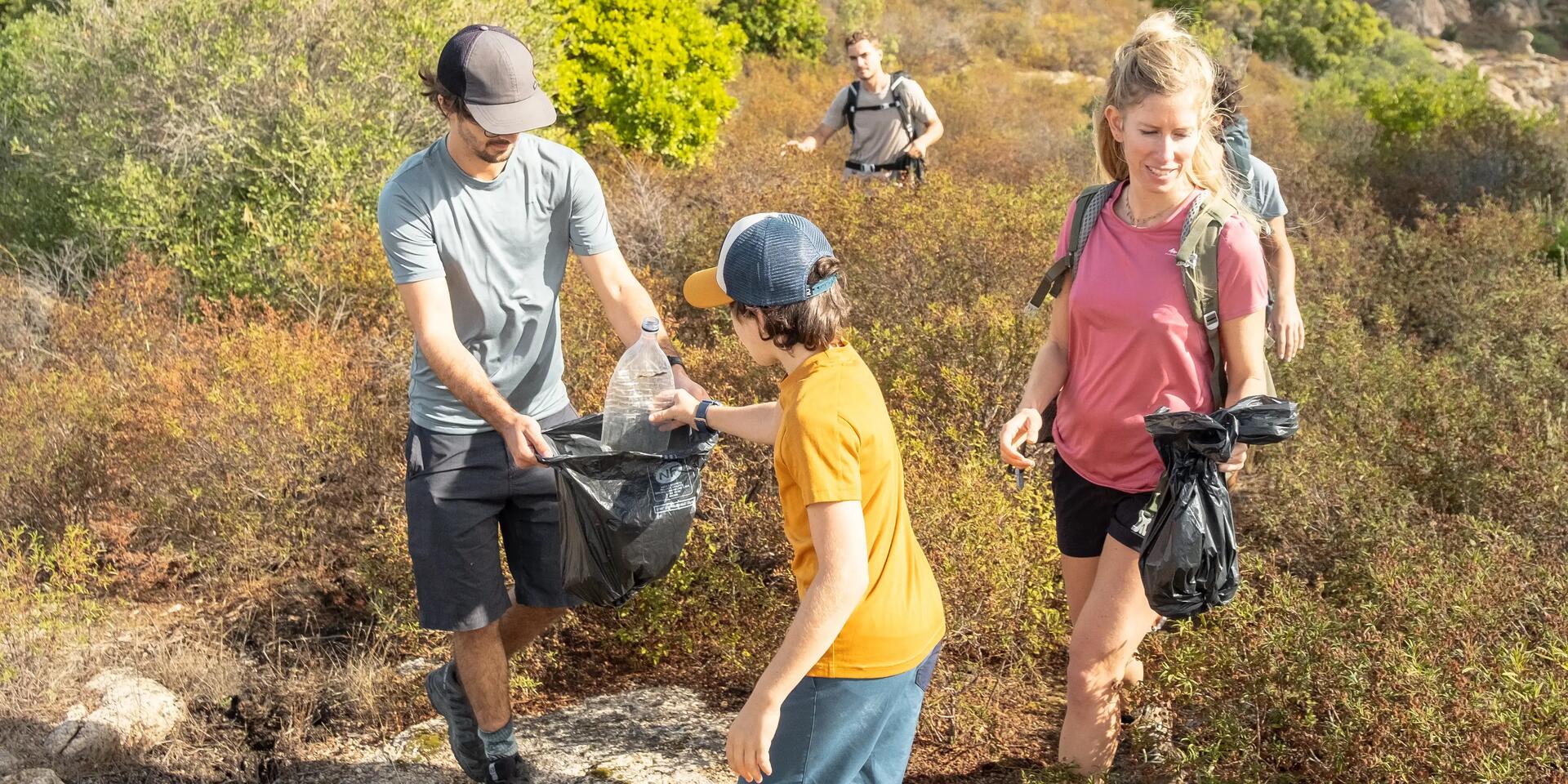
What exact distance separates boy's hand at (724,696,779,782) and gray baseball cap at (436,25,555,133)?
4.96 feet

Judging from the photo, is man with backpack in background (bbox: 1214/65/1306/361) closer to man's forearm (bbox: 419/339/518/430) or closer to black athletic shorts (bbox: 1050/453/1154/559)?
black athletic shorts (bbox: 1050/453/1154/559)

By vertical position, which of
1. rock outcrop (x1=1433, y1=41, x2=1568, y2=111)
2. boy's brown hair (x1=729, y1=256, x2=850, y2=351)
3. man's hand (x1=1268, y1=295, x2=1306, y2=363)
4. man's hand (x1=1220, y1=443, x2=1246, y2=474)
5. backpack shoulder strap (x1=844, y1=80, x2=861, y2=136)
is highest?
boy's brown hair (x1=729, y1=256, x2=850, y2=351)

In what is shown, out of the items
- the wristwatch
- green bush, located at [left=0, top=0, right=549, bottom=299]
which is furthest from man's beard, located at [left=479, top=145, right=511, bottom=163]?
green bush, located at [left=0, top=0, right=549, bottom=299]

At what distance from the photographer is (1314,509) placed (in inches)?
177

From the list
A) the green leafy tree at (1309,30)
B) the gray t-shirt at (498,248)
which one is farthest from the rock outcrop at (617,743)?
the green leafy tree at (1309,30)

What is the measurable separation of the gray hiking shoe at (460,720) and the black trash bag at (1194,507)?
5.83 ft

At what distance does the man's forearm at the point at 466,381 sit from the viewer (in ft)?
9.82

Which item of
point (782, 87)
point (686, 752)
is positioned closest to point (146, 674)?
point (686, 752)

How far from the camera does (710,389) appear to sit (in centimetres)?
528

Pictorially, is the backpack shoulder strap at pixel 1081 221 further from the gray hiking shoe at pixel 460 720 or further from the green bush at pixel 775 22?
the green bush at pixel 775 22

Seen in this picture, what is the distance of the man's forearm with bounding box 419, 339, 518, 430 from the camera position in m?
2.99

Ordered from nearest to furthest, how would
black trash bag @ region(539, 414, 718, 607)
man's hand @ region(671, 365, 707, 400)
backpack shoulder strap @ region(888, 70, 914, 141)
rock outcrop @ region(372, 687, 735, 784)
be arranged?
black trash bag @ region(539, 414, 718, 607)
man's hand @ region(671, 365, 707, 400)
rock outcrop @ region(372, 687, 735, 784)
backpack shoulder strap @ region(888, 70, 914, 141)

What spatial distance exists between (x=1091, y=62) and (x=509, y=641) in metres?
22.9

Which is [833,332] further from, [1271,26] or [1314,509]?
[1271,26]
